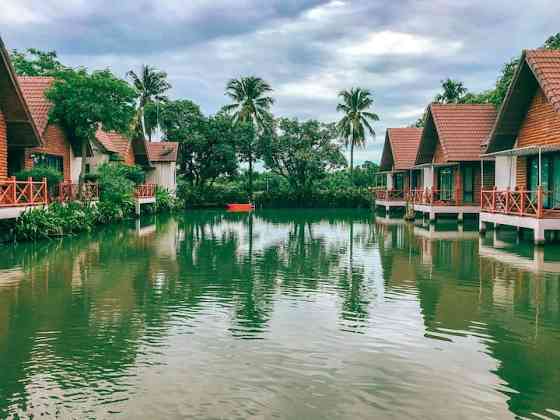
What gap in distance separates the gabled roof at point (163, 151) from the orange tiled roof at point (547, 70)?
30.9 m

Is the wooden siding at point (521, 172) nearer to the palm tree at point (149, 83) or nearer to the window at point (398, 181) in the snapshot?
the window at point (398, 181)

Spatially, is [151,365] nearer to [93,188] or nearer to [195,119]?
[93,188]

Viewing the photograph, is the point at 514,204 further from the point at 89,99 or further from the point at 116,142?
the point at 116,142

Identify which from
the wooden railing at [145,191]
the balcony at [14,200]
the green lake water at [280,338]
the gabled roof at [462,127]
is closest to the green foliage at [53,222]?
the balcony at [14,200]

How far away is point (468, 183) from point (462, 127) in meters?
2.91

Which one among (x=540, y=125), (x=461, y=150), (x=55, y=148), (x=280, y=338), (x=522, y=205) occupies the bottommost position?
(x=280, y=338)

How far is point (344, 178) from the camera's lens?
65562mm

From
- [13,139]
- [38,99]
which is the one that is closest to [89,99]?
[38,99]

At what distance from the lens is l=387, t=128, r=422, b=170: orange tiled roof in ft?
128

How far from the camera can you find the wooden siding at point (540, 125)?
18672 millimetres

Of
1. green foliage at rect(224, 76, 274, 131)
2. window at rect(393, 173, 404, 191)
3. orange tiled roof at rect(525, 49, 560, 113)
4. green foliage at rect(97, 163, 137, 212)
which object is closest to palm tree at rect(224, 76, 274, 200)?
green foliage at rect(224, 76, 274, 131)

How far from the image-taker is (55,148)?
26.5 m

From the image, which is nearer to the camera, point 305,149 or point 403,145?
point 403,145

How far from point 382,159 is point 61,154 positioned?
2515 centimetres
